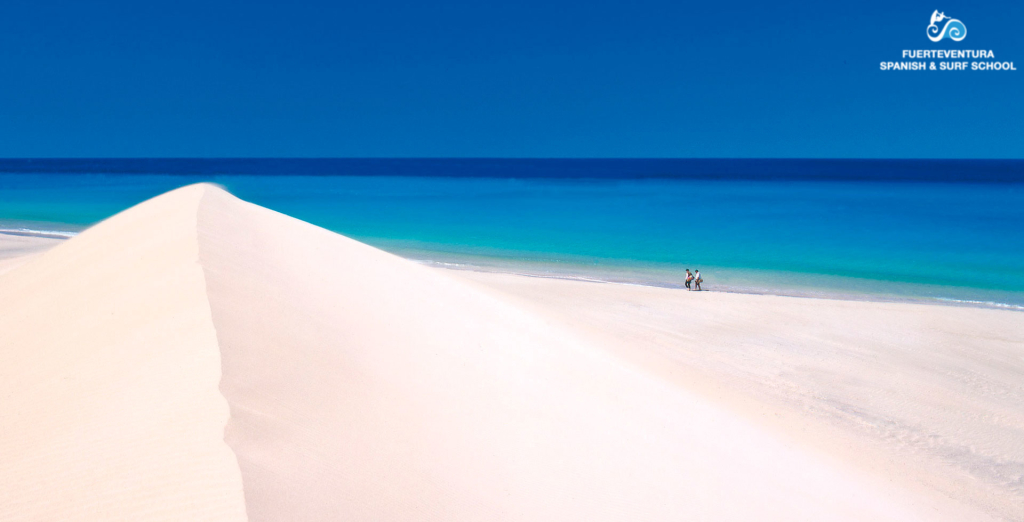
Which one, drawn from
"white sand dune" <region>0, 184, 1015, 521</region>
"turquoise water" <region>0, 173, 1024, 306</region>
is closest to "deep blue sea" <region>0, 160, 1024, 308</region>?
"turquoise water" <region>0, 173, 1024, 306</region>

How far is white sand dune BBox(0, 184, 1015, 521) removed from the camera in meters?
3.52

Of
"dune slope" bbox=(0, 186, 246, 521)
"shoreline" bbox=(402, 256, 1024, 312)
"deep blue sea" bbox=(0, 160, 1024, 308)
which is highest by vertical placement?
"deep blue sea" bbox=(0, 160, 1024, 308)

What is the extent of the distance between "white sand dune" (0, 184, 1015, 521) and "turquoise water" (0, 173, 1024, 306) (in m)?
12.7

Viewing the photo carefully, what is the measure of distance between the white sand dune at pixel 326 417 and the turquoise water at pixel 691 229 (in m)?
12.7

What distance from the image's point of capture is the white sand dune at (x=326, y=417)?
139 inches

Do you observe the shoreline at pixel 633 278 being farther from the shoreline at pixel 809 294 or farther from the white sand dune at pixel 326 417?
the white sand dune at pixel 326 417

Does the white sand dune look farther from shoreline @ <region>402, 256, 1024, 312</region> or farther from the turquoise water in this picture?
the turquoise water

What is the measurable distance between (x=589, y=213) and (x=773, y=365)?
98.8 feet

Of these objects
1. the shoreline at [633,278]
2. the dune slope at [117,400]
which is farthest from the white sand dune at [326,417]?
the shoreline at [633,278]

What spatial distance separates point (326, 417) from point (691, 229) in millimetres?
30081

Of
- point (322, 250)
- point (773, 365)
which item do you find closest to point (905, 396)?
point (773, 365)

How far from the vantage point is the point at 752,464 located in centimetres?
580

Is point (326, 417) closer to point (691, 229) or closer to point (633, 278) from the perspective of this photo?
point (633, 278)

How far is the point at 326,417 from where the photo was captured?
4.39 meters
